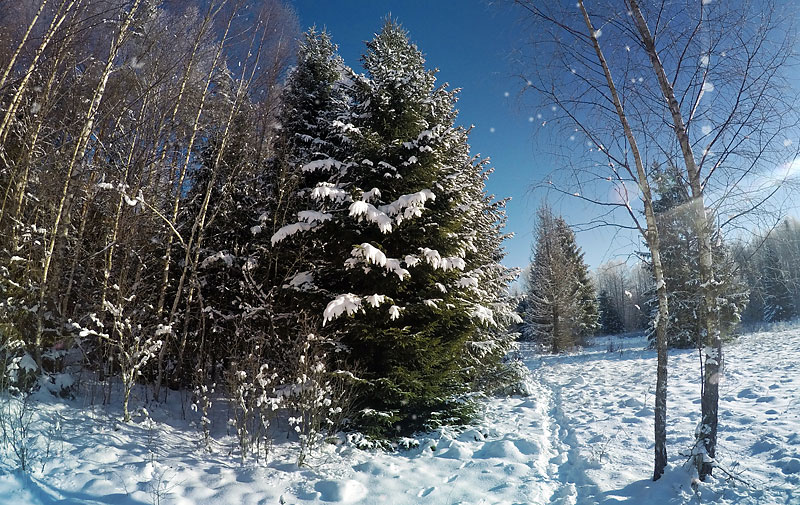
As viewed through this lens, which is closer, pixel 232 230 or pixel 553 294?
pixel 232 230

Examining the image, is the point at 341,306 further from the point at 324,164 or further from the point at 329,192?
the point at 324,164

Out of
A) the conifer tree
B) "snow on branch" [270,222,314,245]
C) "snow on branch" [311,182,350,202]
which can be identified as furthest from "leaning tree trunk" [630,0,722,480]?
the conifer tree

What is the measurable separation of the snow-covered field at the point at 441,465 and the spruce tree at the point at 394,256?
87cm

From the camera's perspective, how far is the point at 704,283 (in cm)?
372

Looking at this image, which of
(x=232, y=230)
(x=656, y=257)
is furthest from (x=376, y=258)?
(x=232, y=230)

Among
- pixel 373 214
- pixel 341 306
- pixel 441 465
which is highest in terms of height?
pixel 373 214

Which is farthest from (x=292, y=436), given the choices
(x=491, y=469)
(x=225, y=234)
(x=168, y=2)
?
(x=168, y=2)

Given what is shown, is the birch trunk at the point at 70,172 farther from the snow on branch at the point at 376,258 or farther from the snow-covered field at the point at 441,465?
the snow on branch at the point at 376,258

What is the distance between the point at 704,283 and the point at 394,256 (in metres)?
4.21

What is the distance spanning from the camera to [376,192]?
18.5 ft

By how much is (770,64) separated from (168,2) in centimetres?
927

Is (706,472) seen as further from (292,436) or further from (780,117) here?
(292,436)

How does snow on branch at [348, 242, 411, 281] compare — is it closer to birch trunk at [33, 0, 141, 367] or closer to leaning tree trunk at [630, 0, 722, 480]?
leaning tree trunk at [630, 0, 722, 480]

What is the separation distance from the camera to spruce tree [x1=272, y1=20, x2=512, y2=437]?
543cm
